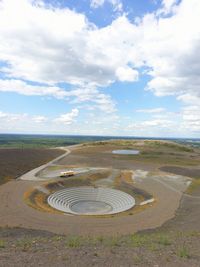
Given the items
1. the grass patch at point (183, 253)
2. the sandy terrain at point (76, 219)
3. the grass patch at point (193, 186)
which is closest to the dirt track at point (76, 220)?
the sandy terrain at point (76, 219)

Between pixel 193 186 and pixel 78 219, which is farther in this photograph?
pixel 193 186

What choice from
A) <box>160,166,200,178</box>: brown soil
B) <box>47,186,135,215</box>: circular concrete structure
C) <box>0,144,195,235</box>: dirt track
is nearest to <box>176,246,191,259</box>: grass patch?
<box>0,144,195,235</box>: dirt track

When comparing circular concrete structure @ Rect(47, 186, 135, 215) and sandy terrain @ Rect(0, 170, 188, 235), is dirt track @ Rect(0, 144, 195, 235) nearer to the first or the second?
sandy terrain @ Rect(0, 170, 188, 235)

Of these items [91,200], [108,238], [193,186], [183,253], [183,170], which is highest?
[183,253]

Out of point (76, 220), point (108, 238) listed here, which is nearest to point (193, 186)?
point (76, 220)

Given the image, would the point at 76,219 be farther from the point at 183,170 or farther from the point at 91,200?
the point at 183,170

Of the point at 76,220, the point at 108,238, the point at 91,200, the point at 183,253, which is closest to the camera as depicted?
the point at 183,253

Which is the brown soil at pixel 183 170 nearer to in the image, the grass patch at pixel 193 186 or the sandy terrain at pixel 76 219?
the grass patch at pixel 193 186

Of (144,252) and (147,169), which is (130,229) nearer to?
(144,252)
